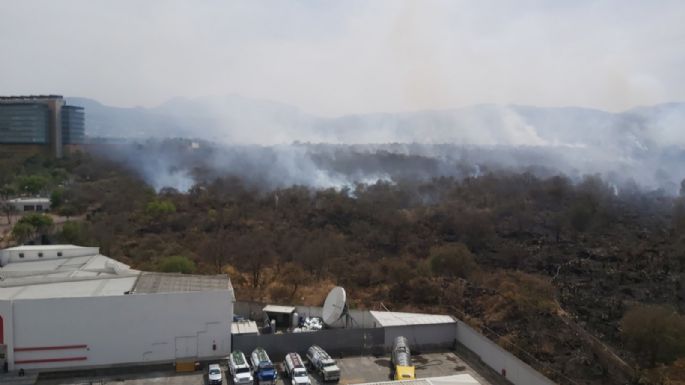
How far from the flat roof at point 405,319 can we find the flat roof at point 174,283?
407 cm

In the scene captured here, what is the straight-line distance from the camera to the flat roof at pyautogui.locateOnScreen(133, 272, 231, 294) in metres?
13.1

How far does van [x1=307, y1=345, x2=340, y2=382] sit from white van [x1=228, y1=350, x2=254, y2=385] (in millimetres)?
1521

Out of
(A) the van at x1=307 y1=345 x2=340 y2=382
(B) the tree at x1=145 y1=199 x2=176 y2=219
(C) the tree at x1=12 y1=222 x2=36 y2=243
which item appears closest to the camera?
(A) the van at x1=307 y1=345 x2=340 y2=382

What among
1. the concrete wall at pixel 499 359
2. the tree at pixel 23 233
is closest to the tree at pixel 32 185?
the tree at pixel 23 233

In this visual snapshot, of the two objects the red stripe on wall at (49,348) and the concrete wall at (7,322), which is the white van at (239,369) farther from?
the concrete wall at (7,322)

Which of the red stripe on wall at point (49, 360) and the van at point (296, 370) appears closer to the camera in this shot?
the van at point (296, 370)

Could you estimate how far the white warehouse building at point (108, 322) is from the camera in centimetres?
1168

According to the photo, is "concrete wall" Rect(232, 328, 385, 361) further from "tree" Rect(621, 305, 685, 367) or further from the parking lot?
"tree" Rect(621, 305, 685, 367)

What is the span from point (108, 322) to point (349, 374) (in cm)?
557

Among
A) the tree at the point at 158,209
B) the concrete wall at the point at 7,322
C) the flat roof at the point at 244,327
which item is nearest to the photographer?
the concrete wall at the point at 7,322

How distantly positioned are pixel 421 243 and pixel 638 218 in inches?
642

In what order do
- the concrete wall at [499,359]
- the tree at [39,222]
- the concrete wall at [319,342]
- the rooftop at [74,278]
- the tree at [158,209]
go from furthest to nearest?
the tree at [158,209], the tree at [39,222], the concrete wall at [319,342], the rooftop at [74,278], the concrete wall at [499,359]

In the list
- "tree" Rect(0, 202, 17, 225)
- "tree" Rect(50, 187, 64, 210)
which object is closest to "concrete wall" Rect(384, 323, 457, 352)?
"tree" Rect(0, 202, 17, 225)

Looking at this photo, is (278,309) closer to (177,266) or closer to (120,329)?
(120,329)
